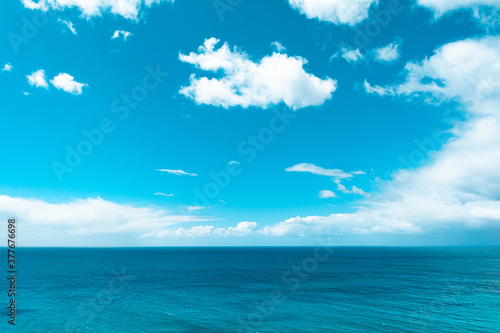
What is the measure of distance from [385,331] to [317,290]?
32.3 meters

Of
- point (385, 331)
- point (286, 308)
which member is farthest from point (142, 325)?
point (385, 331)

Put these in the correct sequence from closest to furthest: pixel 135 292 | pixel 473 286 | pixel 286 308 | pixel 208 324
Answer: pixel 208 324 < pixel 286 308 < pixel 135 292 < pixel 473 286

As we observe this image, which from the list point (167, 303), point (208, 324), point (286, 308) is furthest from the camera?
point (167, 303)

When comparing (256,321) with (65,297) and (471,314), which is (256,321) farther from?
(65,297)

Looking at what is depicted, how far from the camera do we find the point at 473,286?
8181 cm

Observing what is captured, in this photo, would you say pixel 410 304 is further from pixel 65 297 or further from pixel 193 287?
pixel 65 297

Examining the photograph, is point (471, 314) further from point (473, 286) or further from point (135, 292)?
point (135, 292)

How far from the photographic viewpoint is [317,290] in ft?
250

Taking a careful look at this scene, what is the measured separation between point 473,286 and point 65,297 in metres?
110

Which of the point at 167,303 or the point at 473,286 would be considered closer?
the point at 167,303

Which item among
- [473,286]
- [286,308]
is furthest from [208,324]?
[473,286]

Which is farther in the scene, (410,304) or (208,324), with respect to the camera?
(410,304)

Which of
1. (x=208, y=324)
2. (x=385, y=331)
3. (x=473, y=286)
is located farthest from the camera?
(x=473, y=286)

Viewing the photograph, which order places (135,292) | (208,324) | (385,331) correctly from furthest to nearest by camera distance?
(135,292) < (208,324) < (385,331)
